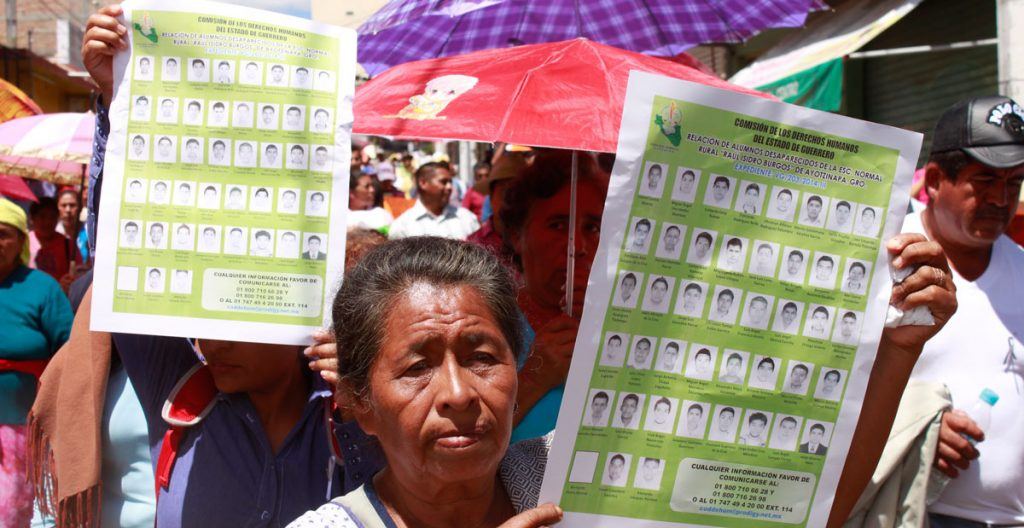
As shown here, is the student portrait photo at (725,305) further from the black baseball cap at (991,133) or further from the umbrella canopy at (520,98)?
the black baseball cap at (991,133)

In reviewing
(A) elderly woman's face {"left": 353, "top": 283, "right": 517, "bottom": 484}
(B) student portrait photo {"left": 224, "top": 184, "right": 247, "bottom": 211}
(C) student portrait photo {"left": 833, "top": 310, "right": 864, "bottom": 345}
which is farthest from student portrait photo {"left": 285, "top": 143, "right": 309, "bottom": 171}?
(C) student portrait photo {"left": 833, "top": 310, "right": 864, "bottom": 345}

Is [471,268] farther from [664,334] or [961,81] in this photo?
[961,81]

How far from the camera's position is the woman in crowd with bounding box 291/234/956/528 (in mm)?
1791

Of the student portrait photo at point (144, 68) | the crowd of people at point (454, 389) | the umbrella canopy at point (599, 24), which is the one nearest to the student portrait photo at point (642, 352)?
the crowd of people at point (454, 389)

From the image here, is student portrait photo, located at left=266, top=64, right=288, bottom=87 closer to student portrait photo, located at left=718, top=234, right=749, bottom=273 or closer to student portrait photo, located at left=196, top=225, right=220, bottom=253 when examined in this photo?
student portrait photo, located at left=196, top=225, right=220, bottom=253

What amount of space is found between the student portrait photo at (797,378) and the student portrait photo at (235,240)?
1.21m

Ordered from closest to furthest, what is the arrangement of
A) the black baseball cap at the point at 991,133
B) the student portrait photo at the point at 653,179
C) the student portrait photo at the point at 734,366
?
Result: 1. the student portrait photo at the point at 653,179
2. the student portrait photo at the point at 734,366
3. the black baseball cap at the point at 991,133

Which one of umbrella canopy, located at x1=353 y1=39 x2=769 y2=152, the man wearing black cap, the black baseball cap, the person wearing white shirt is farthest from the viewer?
the person wearing white shirt

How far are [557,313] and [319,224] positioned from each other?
3.10ft

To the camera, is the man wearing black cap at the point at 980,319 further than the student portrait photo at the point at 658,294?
Yes

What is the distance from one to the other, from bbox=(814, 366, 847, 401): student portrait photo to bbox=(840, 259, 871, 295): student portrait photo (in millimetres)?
150

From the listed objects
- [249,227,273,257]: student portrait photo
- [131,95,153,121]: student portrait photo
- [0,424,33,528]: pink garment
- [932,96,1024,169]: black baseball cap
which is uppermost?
[932,96,1024,169]: black baseball cap

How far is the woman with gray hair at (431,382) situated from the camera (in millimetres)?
1786

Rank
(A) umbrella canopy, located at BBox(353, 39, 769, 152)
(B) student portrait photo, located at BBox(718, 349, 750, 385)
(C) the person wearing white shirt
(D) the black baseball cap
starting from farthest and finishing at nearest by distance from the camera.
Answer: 1. (C) the person wearing white shirt
2. (D) the black baseball cap
3. (A) umbrella canopy, located at BBox(353, 39, 769, 152)
4. (B) student portrait photo, located at BBox(718, 349, 750, 385)
